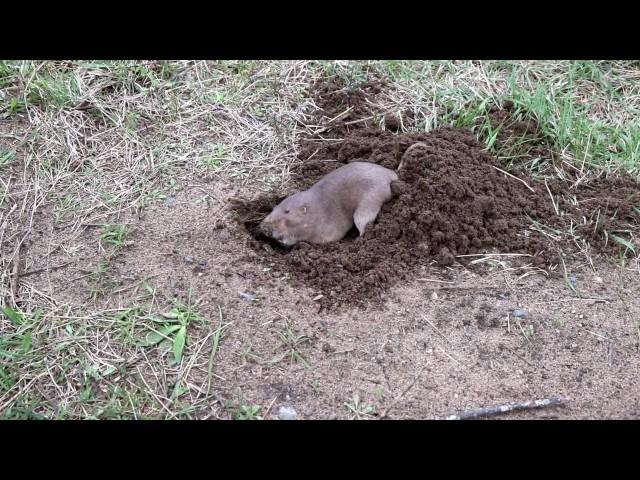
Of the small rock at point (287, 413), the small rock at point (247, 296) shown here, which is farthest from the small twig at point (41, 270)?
the small rock at point (287, 413)

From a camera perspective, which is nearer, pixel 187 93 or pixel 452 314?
pixel 452 314

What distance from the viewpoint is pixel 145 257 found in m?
3.78

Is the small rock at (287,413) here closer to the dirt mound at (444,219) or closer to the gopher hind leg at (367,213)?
the dirt mound at (444,219)

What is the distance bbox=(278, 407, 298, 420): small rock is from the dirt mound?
0.72 metres

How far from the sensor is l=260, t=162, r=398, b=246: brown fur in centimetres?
409

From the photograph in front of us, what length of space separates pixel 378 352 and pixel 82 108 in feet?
9.56

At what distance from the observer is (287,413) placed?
9.86 feet

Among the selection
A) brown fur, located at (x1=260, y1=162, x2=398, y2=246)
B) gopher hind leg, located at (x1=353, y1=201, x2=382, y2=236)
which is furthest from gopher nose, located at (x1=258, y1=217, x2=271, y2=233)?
gopher hind leg, located at (x1=353, y1=201, x2=382, y2=236)

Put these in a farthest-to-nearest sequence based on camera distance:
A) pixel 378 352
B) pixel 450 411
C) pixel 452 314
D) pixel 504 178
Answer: pixel 504 178 → pixel 452 314 → pixel 378 352 → pixel 450 411

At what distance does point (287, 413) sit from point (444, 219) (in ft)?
5.20

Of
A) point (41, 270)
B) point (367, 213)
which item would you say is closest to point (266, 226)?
point (367, 213)

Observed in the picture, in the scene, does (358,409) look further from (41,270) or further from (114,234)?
(41,270)

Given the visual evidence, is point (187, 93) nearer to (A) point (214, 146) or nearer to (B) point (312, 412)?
(A) point (214, 146)

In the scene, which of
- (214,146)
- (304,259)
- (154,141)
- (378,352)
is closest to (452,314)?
(378,352)
